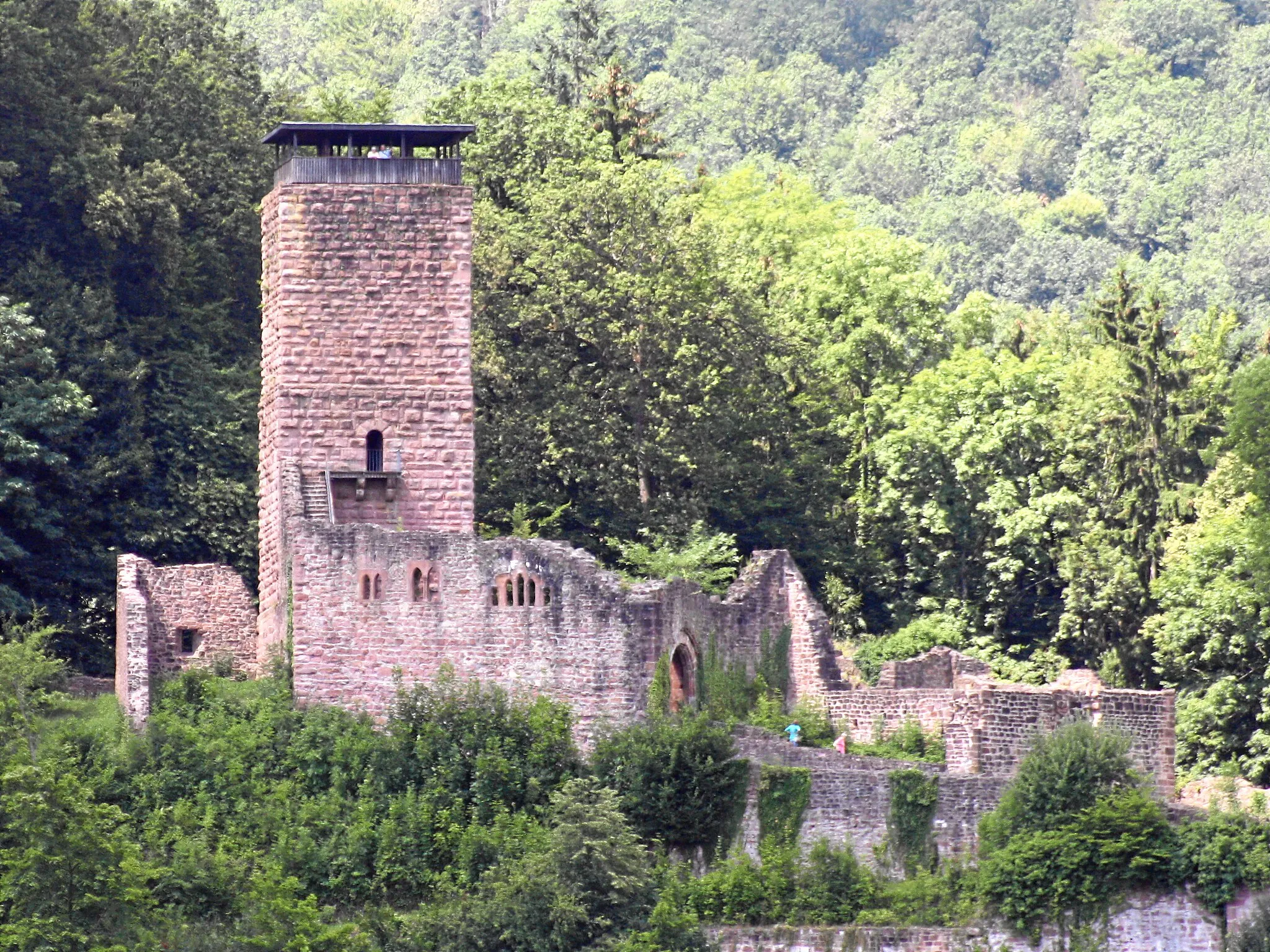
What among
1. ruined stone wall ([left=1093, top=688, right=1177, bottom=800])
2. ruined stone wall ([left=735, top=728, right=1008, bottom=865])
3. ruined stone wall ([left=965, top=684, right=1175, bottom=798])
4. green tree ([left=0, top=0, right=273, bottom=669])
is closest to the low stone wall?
ruined stone wall ([left=735, top=728, right=1008, bottom=865])

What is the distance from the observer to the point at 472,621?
167 ft

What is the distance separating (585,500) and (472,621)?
11.7 m

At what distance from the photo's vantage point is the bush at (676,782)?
49.6 metres

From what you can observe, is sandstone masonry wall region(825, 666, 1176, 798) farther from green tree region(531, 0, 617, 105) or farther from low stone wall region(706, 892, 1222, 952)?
green tree region(531, 0, 617, 105)

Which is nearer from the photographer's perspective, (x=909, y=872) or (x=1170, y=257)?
(x=909, y=872)

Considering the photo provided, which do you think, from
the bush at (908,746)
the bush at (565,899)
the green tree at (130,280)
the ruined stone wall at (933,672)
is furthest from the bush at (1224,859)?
the green tree at (130,280)

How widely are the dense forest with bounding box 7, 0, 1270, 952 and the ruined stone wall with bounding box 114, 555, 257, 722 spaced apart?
0.94 metres

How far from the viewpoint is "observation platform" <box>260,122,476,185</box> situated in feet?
180

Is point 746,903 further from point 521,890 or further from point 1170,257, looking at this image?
point 1170,257

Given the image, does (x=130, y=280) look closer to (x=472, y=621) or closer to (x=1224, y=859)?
(x=472, y=621)

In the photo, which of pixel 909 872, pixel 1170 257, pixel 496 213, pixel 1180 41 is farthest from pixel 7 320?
pixel 1180 41

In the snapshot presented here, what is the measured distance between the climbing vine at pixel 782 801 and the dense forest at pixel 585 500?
25 cm

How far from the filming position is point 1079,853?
48156mm

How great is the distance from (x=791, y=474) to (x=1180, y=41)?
106 m
